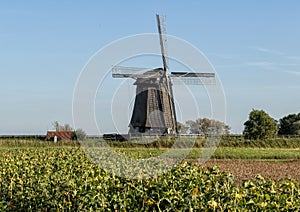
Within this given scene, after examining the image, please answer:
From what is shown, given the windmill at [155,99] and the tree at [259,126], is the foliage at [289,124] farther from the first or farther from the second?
the windmill at [155,99]

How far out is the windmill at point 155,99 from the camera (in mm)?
48875

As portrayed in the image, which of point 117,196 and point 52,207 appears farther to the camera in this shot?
point 52,207

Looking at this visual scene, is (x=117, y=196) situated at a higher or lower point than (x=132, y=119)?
lower

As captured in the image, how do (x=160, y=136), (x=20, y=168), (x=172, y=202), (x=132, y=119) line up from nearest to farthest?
1. (x=172, y=202)
2. (x=20, y=168)
3. (x=160, y=136)
4. (x=132, y=119)

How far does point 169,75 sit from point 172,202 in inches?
1614

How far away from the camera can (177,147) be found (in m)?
43.9

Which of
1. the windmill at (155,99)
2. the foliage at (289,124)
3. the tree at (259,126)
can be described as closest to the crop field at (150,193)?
the windmill at (155,99)

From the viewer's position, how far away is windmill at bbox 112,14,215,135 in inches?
1924

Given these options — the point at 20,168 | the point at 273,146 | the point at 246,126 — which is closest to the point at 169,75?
the point at 273,146

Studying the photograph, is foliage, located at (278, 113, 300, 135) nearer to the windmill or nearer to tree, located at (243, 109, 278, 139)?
tree, located at (243, 109, 278, 139)

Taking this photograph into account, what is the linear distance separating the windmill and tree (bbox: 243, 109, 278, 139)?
25.2 metres

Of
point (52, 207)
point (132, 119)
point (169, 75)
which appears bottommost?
point (52, 207)

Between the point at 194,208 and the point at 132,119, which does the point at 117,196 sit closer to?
the point at 194,208

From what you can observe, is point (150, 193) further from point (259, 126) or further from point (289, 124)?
point (289, 124)
